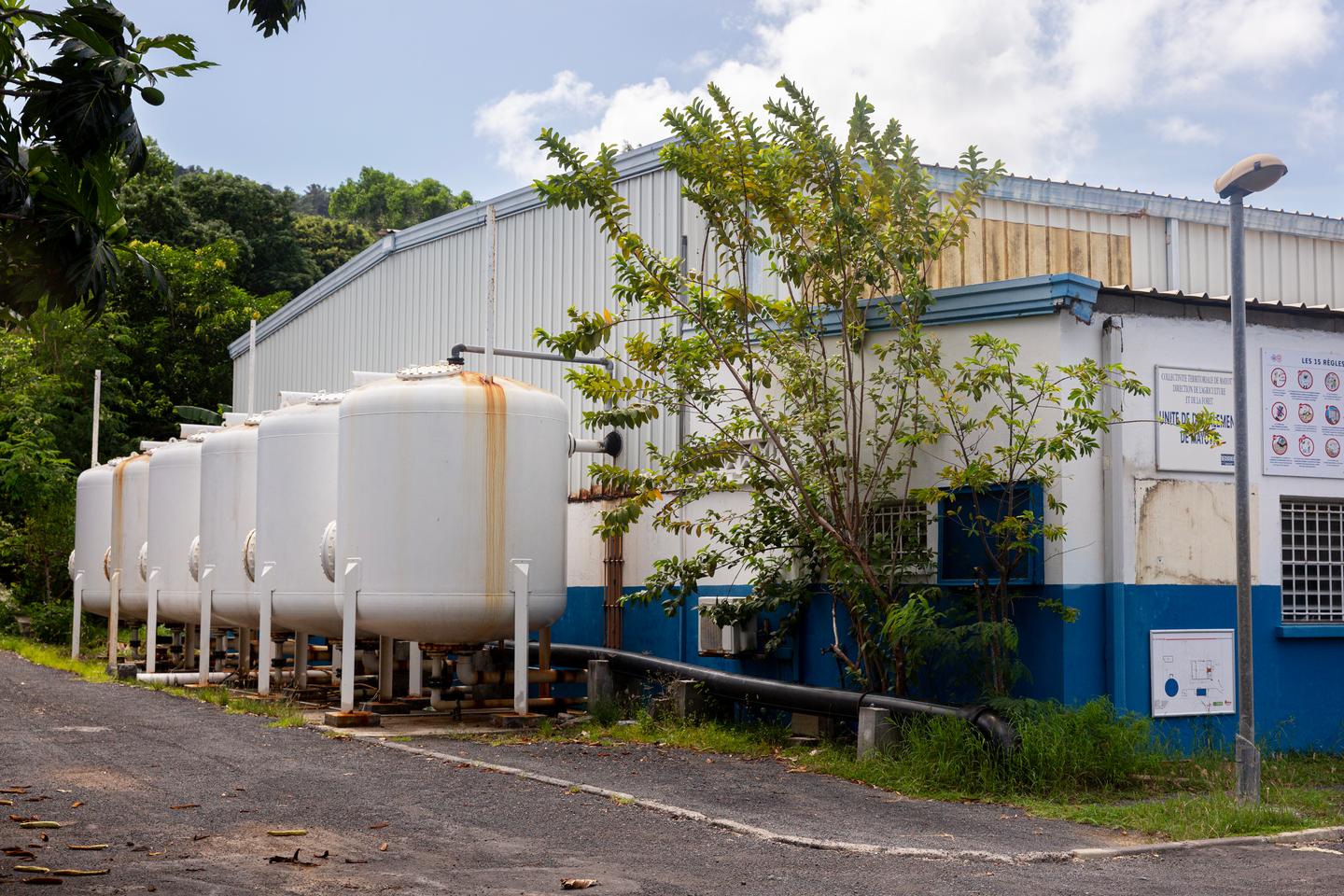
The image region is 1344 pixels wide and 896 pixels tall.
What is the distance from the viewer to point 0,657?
27.5 metres

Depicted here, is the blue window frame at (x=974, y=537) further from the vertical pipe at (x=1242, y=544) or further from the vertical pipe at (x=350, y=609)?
the vertical pipe at (x=350, y=609)

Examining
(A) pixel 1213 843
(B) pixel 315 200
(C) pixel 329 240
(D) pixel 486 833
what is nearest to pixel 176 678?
(D) pixel 486 833

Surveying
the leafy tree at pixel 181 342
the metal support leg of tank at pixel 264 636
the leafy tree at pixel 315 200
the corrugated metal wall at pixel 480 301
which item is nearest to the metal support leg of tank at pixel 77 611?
the corrugated metal wall at pixel 480 301

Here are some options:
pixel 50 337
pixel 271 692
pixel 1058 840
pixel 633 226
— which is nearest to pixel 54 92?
pixel 1058 840

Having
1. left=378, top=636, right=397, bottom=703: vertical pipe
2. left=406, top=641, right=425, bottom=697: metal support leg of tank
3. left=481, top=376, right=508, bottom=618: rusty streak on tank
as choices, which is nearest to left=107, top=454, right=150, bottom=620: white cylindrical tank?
left=406, top=641, right=425, bottom=697: metal support leg of tank

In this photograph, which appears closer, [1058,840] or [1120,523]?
[1058,840]

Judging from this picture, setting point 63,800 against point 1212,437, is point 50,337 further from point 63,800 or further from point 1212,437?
point 1212,437

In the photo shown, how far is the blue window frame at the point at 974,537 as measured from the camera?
1277cm

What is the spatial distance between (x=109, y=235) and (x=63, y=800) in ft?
16.8

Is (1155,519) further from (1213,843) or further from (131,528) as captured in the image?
(131,528)

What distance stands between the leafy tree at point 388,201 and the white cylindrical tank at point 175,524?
49120mm

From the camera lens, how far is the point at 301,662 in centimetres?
1958

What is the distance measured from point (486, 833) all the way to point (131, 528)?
17234 mm

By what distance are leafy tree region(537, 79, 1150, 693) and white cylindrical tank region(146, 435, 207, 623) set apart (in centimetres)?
1069
